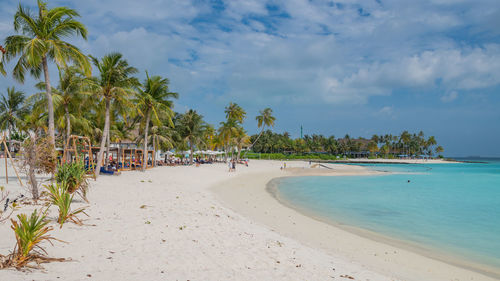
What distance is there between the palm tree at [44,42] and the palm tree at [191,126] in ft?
80.6

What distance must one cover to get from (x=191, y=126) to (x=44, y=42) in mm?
26408

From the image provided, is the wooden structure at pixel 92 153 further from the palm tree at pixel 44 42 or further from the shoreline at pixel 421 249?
the shoreline at pixel 421 249

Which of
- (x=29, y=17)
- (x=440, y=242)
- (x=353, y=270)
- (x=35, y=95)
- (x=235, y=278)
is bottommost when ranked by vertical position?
(x=440, y=242)

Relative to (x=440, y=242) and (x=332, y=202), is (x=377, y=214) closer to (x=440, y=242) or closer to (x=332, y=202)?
(x=332, y=202)

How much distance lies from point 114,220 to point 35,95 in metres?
13.5

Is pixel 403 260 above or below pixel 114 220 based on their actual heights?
below

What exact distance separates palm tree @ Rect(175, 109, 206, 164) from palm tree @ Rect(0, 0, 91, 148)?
80.6 feet

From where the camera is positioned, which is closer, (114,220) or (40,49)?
(114,220)

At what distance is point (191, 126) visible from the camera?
124 ft

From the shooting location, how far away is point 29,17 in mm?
11570

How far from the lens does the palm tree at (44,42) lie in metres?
11.2

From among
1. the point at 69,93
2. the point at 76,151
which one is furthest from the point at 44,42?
the point at 69,93

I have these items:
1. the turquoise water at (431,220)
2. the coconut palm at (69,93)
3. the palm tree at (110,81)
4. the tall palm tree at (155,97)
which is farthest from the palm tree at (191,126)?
the turquoise water at (431,220)

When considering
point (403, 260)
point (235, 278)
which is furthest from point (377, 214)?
point (235, 278)
